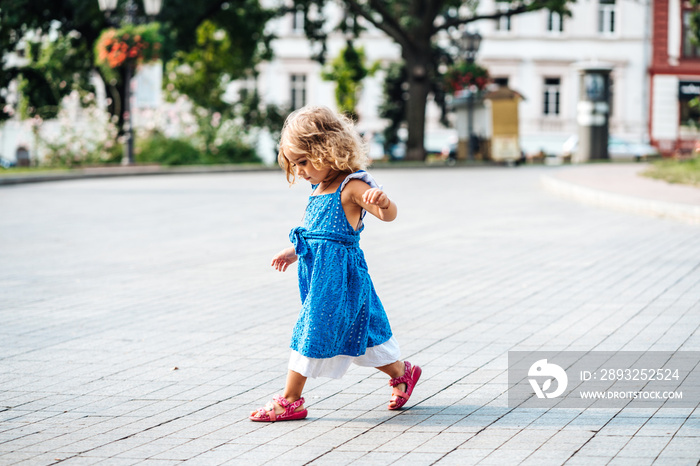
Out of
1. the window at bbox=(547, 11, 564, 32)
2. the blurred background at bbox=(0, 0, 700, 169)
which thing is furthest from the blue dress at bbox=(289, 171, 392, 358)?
the window at bbox=(547, 11, 564, 32)

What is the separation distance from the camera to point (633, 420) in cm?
442

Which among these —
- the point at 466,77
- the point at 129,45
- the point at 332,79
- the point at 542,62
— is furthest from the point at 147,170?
the point at 542,62

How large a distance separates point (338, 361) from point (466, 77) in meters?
29.4

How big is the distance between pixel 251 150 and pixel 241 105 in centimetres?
232

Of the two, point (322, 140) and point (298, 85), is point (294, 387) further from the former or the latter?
point (298, 85)

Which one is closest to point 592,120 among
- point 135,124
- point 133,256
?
point 135,124

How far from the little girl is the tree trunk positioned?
2938cm

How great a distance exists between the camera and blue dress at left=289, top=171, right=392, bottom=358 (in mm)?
4488

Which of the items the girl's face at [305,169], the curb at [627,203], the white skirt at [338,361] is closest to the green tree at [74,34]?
the curb at [627,203]

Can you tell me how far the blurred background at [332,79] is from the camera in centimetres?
→ 2914

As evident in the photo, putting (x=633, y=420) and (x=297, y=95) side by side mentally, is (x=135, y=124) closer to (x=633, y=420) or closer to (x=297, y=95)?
(x=297, y=95)

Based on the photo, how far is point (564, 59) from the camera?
5206 cm

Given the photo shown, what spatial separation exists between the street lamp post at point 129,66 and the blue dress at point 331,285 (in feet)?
73.3

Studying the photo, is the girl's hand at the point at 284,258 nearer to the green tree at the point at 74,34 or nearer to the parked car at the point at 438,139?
the green tree at the point at 74,34
